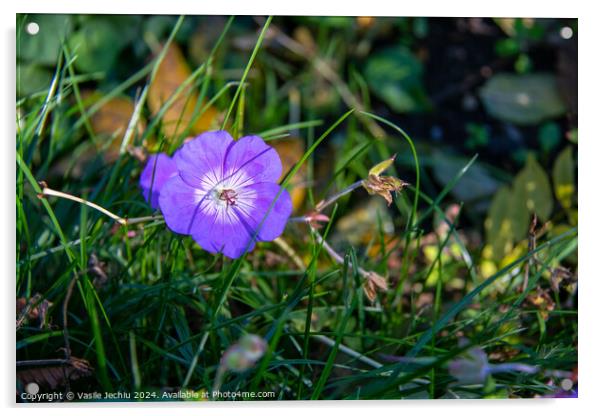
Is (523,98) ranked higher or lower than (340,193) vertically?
higher

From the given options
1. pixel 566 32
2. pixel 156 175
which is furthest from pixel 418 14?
pixel 156 175

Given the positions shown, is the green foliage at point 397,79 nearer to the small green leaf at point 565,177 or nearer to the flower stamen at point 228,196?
the small green leaf at point 565,177

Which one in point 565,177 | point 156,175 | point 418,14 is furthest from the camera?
point 565,177

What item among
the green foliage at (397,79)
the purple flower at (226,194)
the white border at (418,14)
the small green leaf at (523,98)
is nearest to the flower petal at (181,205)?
the purple flower at (226,194)

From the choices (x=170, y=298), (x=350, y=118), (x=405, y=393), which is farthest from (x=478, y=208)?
(x=170, y=298)

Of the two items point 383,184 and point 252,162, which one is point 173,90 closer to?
point 252,162

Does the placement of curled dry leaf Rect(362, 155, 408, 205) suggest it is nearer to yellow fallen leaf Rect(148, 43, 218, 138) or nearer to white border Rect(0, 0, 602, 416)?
white border Rect(0, 0, 602, 416)
